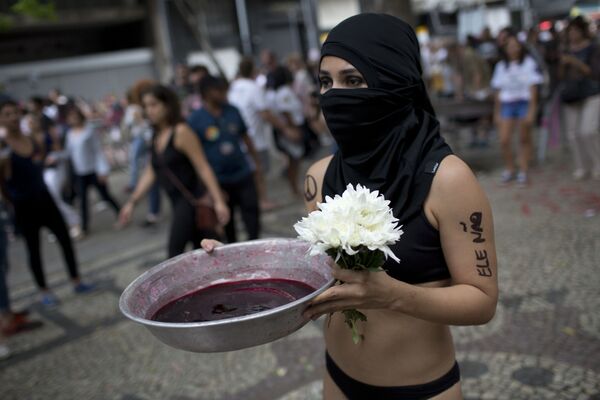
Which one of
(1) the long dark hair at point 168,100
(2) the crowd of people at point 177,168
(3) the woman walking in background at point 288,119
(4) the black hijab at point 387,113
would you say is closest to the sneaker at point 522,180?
(2) the crowd of people at point 177,168

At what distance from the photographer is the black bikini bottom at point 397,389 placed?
165 cm

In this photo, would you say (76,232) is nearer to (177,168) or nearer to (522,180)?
(177,168)

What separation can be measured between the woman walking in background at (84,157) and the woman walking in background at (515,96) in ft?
19.1

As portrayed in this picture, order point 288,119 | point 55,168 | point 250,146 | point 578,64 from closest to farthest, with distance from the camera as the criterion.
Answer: point 250,146 < point 578,64 < point 288,119 < point 55,168

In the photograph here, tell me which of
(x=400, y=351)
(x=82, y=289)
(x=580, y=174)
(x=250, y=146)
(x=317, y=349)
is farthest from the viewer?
(x=580, y=174)

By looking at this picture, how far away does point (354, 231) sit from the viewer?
1.20m

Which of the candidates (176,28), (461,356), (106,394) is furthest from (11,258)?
(176,28)

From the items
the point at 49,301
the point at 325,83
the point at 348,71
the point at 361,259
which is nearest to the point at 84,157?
the point at 49,301

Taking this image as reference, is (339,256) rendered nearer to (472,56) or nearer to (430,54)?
(472,56)

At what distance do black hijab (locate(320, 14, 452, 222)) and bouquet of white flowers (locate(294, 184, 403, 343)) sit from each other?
12.5 inches

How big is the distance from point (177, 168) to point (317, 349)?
5.83ft

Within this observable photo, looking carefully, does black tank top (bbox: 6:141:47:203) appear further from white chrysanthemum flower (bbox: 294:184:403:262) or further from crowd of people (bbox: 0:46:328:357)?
white chrysanthemum flower (bbox: 294:184:403:262)

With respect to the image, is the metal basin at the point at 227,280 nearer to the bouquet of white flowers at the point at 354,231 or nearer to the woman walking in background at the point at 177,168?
the bouquet of white flowers at the point at 354,231

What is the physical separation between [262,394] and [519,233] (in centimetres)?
331
